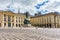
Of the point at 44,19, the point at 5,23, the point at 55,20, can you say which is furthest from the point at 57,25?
the point at 5,23

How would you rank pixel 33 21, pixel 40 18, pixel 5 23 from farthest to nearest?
pixel 33 21, pixel 40 18, pixel 5 23

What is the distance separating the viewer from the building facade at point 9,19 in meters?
58.0

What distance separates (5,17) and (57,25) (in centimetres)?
2249

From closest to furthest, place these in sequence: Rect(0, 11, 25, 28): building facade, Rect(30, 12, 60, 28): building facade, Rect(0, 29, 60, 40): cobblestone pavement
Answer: Rect(0, 29, 60, 40): cobblestone pavement < Rect(0, 11, 25, 28): building facade < Rect(30, 12, 60, 28): building facade

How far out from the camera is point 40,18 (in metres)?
68.9

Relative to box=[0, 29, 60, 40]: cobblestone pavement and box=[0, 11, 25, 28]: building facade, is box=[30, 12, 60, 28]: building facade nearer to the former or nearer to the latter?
box=[0, 11, 25, 28]: building facade

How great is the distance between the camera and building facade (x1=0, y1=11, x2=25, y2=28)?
190 feet

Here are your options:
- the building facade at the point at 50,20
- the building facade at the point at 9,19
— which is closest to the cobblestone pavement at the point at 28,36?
the building facade at the point at 9,19

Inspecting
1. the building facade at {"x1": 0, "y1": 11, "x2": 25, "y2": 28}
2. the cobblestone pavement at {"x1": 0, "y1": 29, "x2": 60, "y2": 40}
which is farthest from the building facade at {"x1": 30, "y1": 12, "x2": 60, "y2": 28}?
the cobblestone pavement at {"x1": 0, "y1": 29, "x2": 60, "y2": 40}

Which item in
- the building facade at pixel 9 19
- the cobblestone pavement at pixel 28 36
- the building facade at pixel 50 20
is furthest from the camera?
the building facade at pixel 50 20

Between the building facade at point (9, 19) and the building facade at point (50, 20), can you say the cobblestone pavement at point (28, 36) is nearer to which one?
the building facade at point (9, 19)

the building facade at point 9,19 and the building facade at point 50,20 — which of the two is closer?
the building facade at point 9,19

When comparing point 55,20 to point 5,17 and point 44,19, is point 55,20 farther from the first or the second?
point 5,17

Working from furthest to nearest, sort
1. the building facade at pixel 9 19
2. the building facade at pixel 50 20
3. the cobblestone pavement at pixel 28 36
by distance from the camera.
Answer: the building facade at pixel 50 20 < the building facade at pixel 9 19 < the cobblestone pavement at pixel 28 36
